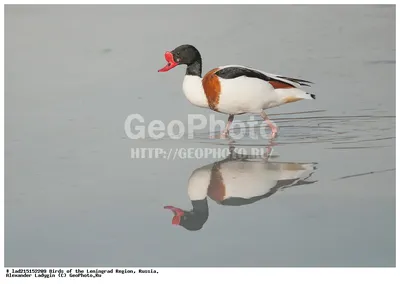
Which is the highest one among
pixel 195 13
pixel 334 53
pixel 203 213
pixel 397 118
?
pixel 195 13

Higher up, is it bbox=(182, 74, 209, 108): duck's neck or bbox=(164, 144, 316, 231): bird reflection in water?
bbox=(182, 74, 209, 108): duck's neck

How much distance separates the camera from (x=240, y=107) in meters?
1.74

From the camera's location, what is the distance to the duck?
1.73 metres

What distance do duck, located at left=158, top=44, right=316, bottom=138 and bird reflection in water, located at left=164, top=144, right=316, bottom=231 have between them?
0.36 ft

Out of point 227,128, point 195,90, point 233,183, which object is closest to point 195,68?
point 195,90

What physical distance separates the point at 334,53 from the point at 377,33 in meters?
0.13

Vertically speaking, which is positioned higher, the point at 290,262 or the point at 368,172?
the point at 368,172

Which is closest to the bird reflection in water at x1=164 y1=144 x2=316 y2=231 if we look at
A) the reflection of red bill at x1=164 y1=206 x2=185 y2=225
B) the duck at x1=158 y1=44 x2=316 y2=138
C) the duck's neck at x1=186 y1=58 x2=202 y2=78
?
the reflection of red bill at x1=164 y1=206 x2=185 y2=225

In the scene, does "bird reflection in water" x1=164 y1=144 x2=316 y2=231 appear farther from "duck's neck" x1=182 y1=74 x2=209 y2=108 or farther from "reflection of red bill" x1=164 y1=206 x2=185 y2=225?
"duck's neck" x1=182 y1=74 x2=209 y2=108

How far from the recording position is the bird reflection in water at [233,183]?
1689 mm

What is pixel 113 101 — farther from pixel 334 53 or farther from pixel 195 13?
pixel 334 53

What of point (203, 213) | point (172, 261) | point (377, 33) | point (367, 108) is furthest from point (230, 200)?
point (377, 33)

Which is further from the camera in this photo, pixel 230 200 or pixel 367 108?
pixel 367 108

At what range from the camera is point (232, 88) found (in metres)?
1.72
